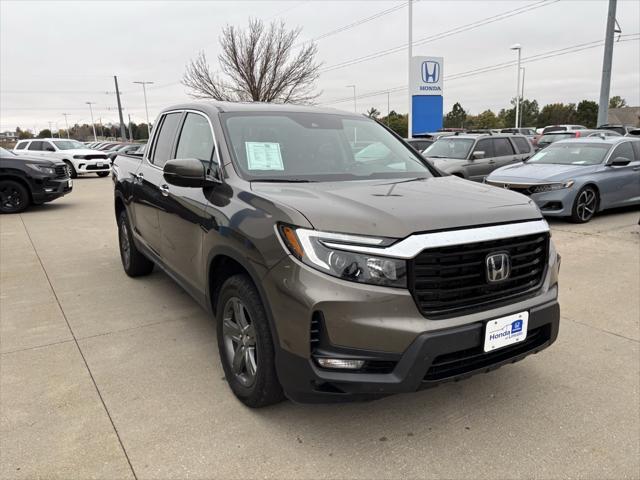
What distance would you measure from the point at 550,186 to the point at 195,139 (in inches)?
277

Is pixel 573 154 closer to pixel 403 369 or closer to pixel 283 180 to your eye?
pixel 283 180

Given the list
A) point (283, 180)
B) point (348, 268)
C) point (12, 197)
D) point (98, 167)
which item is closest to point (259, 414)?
point (348, 268)

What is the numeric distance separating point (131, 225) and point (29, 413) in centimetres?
262

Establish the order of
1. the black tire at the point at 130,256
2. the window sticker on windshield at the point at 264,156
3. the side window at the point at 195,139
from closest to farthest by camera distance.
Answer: the window sticker on windshield at the point at 264,156
the side window at the point at 195,139
the black tire at the point at 130,256

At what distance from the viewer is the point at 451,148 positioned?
12680mm

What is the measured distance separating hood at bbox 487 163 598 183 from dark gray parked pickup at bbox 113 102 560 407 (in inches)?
244

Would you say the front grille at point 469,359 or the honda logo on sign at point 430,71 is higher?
the honda logo on sign at point 430,71

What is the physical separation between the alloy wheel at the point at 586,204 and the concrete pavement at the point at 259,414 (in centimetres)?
460

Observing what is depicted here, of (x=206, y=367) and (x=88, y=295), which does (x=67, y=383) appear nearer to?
(x=206, y=367)

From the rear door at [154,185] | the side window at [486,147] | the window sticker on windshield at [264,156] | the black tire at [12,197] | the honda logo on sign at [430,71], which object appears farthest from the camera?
the honda logo on sign at [430,71]

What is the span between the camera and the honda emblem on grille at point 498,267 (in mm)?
2463

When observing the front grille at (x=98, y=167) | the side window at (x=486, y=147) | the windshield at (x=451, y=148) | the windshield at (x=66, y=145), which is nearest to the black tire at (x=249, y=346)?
the windshield at (x=451, y=148)

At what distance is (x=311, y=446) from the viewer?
2.59 metres

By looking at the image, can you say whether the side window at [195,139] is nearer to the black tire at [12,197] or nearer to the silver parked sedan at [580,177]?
the silver parked sedan at [580,177]
